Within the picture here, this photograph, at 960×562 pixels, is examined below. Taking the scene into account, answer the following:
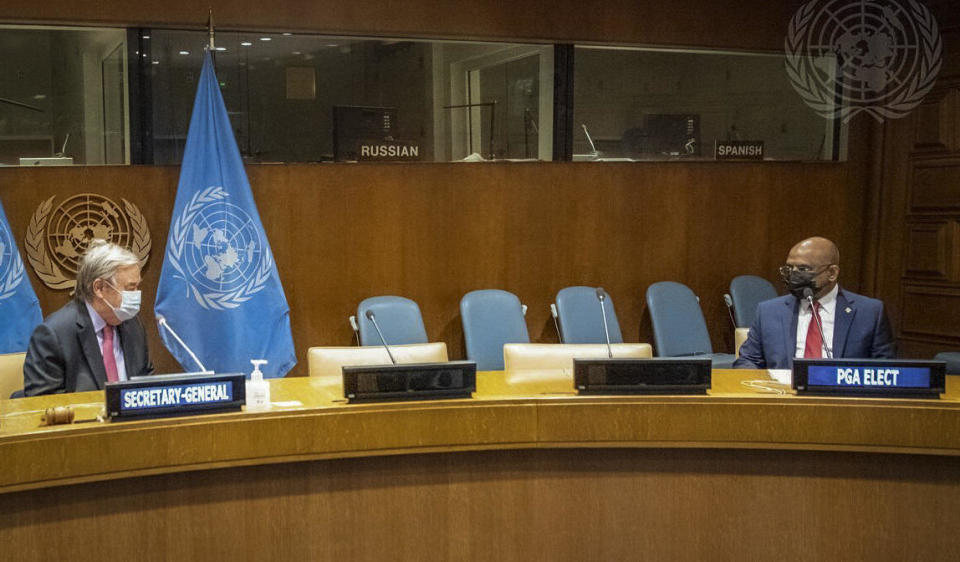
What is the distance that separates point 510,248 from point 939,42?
3003 millimetres

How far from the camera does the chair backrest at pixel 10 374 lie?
3.47m

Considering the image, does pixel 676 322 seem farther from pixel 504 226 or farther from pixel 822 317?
pixel 822 317

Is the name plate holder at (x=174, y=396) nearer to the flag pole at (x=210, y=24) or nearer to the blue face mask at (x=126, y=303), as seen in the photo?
the blue face mask at (x=126, y=303)

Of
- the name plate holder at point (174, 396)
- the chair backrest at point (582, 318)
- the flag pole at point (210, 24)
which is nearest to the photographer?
the name plate holder at point (174, 396)

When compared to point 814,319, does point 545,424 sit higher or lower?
lower

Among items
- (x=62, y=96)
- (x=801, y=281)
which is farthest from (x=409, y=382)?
(x=62, y=96)

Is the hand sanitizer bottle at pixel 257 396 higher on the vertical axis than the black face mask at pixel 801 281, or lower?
lower

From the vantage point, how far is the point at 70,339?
3229mm

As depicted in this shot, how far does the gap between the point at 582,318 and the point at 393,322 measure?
44.6 inches

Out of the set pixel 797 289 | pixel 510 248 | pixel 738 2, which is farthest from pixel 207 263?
pixel 738 2

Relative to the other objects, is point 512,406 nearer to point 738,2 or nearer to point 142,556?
point 142,556

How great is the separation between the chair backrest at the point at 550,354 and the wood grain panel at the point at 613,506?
20.5 inches

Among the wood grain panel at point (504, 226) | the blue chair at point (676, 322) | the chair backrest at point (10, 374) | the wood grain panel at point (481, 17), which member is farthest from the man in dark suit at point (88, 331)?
the blue chair at point (676, 322)

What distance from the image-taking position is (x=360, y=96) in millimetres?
5594
